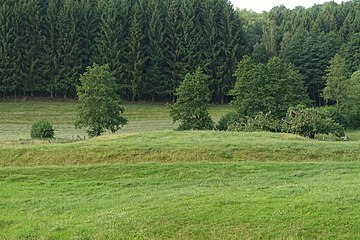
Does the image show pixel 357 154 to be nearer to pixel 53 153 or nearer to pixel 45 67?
pixel 53 153

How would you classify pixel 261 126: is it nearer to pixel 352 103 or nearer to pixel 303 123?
pixel 303 123

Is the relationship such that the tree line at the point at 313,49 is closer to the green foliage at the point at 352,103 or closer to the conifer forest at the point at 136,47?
the conifer forest at the point at 136,47

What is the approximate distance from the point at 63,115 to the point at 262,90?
1291 inches

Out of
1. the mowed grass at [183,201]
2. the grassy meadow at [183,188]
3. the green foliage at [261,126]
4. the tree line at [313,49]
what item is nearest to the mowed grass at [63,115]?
Answer: the green foliage at [261,126]

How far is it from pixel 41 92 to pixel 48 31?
11613mm

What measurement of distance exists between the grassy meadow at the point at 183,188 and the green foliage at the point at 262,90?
20968 millimetres

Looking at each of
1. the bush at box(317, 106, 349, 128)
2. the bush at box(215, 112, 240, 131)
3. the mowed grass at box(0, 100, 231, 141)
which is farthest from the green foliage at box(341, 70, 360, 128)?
the bush at box(215, 112, 240, 131)

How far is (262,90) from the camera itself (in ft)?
193

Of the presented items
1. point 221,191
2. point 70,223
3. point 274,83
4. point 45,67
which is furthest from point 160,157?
point 45,67

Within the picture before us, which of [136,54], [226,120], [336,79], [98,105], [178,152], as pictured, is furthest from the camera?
[136,54]

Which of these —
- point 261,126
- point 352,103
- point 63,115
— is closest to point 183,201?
point 261,126

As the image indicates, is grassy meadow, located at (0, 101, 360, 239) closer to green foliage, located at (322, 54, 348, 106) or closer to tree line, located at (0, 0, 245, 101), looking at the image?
green foliage, located at (322, 54, 348, 106)

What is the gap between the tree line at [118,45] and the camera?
88.8m

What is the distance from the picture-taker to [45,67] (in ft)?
293
